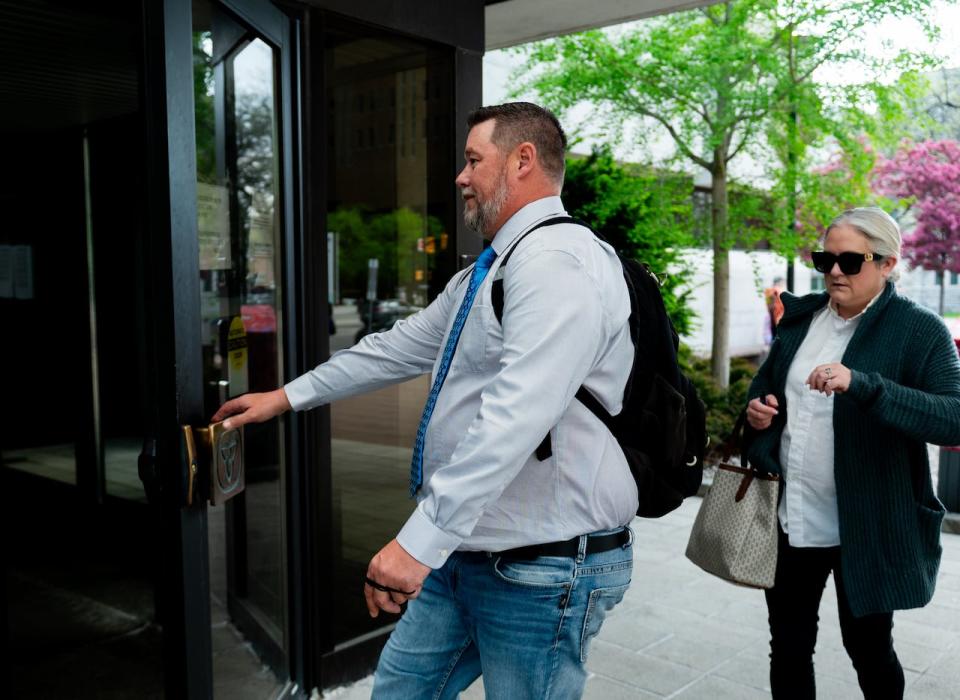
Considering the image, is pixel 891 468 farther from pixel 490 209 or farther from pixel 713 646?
pixel 713 646

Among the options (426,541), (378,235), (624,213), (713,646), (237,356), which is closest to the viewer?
(426,541)

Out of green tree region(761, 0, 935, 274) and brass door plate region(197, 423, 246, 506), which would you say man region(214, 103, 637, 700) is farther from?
green tree region(761, 0, 935, 274)

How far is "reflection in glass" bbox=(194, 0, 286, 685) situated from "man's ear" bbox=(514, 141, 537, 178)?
3.39ft

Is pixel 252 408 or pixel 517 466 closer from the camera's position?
pixel 517 466

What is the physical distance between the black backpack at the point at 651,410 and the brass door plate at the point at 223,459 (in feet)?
2.85

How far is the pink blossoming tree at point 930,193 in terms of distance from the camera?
82.0 ft

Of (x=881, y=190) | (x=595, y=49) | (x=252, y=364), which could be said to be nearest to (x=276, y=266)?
(x=252, y=364)

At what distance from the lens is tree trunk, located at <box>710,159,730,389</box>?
1059 cm

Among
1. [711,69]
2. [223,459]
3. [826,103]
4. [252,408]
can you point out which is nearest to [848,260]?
[252,408]

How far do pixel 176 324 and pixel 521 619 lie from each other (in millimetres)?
980

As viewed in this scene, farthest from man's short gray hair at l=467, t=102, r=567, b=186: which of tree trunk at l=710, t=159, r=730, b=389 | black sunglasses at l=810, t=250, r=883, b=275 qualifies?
tree trunk at l=710, t=159, r=730, b=389

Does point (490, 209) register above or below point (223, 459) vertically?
above

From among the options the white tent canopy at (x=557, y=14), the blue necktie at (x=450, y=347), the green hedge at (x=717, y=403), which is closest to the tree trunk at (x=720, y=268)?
the green hedge at (x=717, y=403)

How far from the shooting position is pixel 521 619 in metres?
1.98
